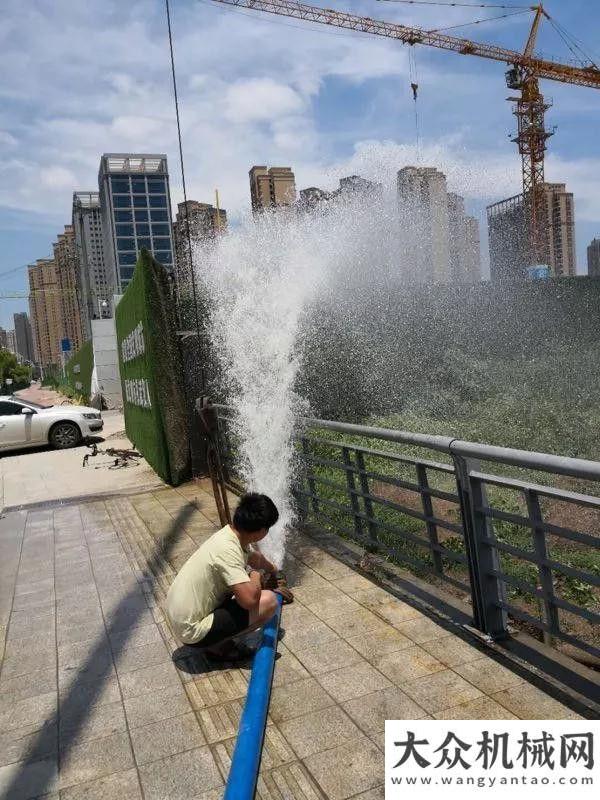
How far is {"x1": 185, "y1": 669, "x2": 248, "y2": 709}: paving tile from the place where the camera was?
324 centimetres

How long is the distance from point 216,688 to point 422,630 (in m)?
1.23

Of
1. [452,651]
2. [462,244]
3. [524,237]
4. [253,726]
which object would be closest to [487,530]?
[452,651]

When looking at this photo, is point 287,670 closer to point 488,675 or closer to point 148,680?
point 148,680

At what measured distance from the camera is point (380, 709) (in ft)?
9.80

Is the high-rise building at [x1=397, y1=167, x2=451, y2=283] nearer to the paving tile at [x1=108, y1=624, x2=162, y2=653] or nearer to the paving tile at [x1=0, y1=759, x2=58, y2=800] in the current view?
the paving tile at [x1=108, y1=624, x2=162, y2=653]

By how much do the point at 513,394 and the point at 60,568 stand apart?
14.4 m

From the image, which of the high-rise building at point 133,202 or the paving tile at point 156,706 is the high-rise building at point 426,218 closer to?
the paving tile at point 156,706

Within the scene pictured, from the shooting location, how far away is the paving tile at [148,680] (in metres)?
3.40

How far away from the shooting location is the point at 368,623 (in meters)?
3.96

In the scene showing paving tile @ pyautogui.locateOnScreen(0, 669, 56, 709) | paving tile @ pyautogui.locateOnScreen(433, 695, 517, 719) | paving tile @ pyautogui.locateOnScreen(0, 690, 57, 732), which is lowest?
paving tile @ pyautogui.locateOnScreen(0, 669, 56, 709)

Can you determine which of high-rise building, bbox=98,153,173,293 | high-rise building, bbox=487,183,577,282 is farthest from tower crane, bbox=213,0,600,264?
high-rise building, bbox=98,153,173,293

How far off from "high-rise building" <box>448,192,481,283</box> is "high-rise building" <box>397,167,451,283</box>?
0.30m

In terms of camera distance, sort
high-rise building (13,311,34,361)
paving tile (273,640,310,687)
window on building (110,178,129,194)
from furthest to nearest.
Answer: high-rise building (13,311,34,361) → window on building (110,178,129,194) → paving tile (273,640,310,687)

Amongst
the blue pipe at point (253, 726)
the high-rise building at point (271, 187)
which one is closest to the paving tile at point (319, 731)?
the blue pipe at point (253, 726)
